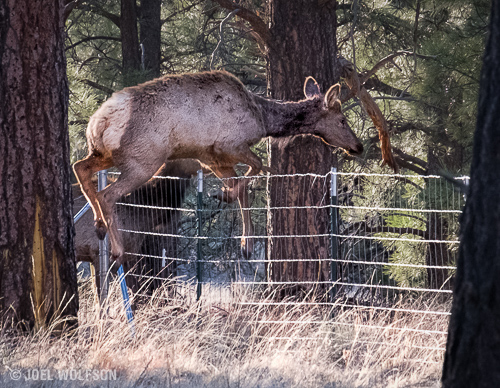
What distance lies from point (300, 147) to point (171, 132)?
5.60ft

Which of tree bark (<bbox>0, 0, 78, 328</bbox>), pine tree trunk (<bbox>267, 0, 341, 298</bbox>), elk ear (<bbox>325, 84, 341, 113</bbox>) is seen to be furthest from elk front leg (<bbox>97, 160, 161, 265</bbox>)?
elk ear (<bbox>325, 84, 341, 113</bbox>)

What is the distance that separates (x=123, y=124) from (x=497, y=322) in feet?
13.1

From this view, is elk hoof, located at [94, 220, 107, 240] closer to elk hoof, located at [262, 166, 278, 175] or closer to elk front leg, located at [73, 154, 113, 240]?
elk front leg, located at [73, 154, 113, 240]

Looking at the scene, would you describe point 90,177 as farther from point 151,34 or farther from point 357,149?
point 151,34

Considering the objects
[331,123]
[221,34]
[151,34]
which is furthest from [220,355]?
[151,34]

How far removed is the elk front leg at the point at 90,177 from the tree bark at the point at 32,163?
0.75m

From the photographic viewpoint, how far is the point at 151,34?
462 inches

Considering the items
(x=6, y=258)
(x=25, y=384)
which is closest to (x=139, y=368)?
(x=25, y=384)

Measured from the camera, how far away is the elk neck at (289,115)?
21.8 ft

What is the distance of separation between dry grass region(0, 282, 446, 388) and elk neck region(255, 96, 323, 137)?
1.78 meters

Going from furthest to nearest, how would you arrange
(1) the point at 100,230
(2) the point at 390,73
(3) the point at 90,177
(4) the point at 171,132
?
(2) the point at 390,73
(3) the point at 90,177
(4) the point at 171,132
(1) the point at 100,230

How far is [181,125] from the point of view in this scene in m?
5.86

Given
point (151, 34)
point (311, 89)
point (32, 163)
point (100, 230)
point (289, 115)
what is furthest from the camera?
point (151, 34)

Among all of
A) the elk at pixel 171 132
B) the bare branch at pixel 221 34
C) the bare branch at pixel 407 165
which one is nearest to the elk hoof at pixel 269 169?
the elk at pixel 171 132
